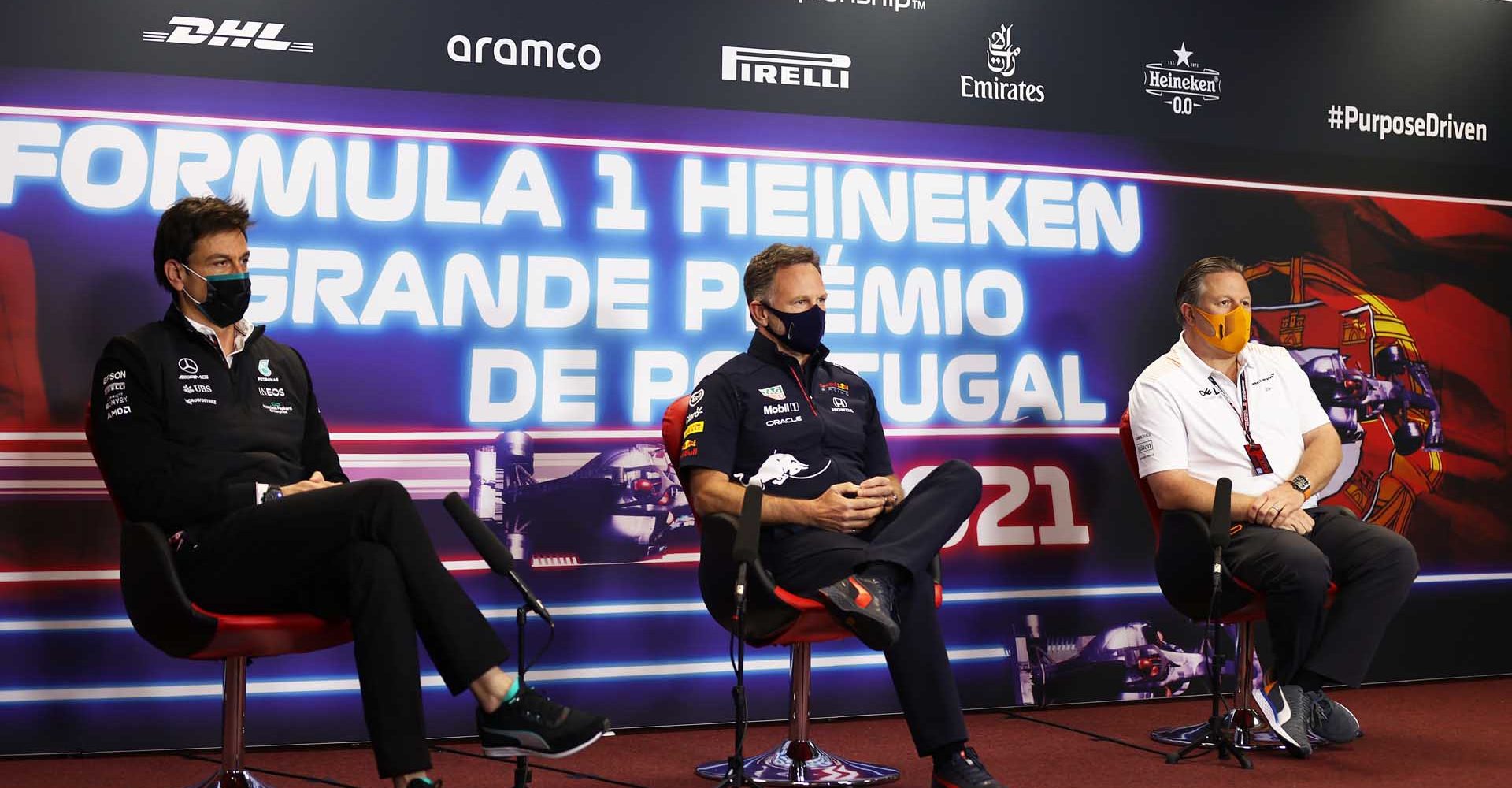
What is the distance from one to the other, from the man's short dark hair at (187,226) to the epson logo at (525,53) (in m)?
1.15

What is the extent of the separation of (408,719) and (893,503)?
134cm

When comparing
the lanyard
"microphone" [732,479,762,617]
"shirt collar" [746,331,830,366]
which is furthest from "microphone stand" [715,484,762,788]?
the lanyard

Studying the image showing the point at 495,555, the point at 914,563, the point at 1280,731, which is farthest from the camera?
the point at 1280,731

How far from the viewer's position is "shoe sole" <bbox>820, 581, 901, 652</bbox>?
2684mm

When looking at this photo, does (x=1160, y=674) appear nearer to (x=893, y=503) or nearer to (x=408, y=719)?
(x=893, y=503)

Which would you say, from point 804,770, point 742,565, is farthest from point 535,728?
point 804,770

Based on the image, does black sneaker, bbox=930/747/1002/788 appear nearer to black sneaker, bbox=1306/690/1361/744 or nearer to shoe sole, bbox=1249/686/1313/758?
shoe sole, bbox=1249/686/1313/758

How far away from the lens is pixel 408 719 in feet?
7.93

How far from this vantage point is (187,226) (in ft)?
9.83

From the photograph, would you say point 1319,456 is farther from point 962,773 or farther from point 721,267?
point 721,267

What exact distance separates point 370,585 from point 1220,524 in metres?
2.10

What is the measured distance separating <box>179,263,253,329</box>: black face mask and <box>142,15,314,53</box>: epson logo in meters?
1.13

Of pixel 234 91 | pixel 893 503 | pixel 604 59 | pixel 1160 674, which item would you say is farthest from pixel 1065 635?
pixel 234 91

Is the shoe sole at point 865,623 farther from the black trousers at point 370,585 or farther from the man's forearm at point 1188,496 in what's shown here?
the man's forearm at point 1188,496
